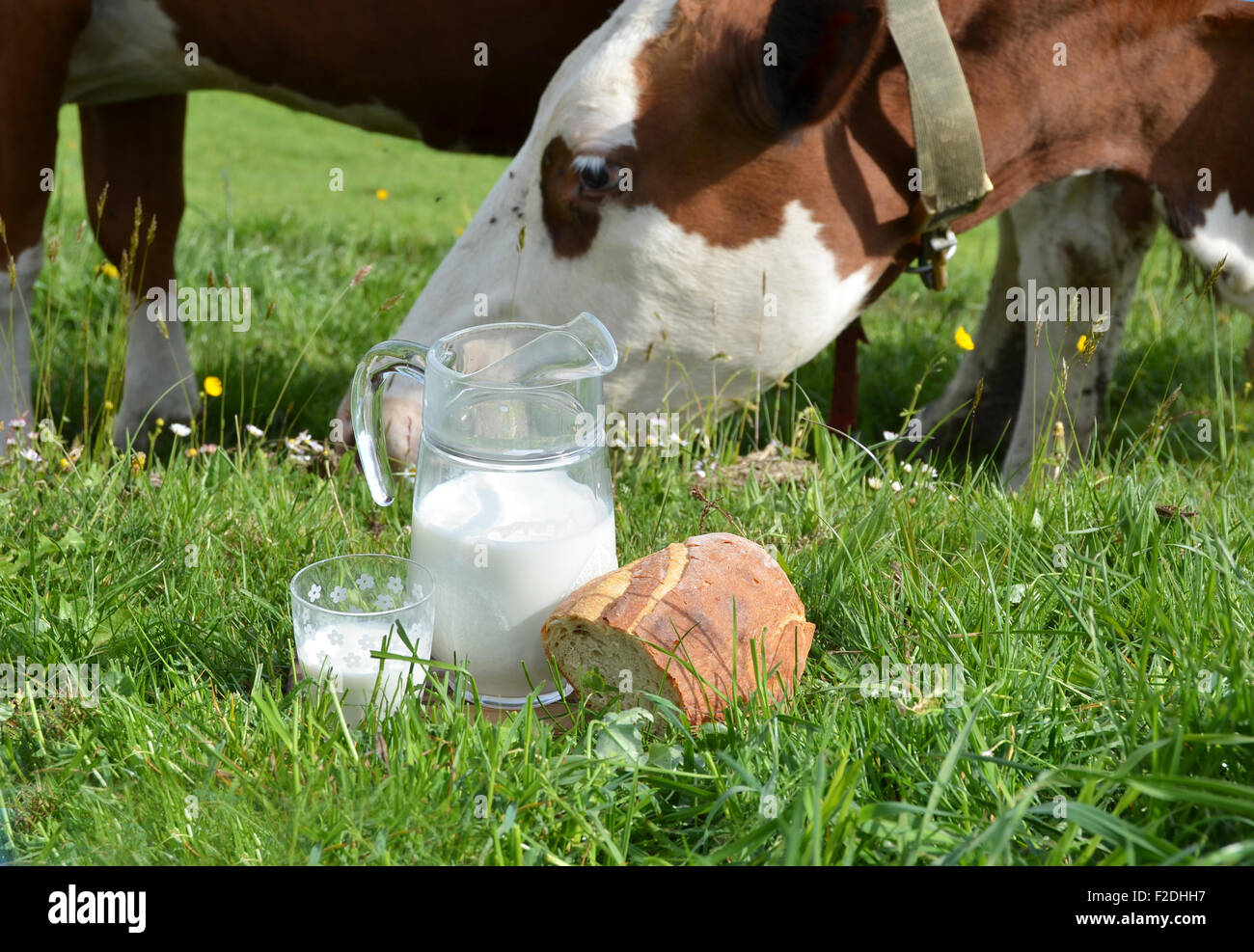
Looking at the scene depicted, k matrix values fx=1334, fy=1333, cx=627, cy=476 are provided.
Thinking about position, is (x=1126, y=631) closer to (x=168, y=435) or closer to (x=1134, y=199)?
(x=1134, y=199)

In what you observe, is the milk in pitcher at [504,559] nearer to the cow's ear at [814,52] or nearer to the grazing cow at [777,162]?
the grazing cow at [777,162]

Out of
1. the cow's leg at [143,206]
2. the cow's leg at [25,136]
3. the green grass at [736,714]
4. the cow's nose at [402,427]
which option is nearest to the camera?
the green grass at [736,714]

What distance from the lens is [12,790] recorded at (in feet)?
6.36

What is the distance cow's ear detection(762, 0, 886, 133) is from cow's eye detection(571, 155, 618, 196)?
367 millimetres

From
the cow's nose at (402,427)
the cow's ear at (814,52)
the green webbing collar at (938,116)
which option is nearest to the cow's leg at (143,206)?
the cow's nose at (402,427)

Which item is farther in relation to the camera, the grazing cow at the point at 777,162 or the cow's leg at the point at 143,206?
the cow's leg at the point at 143,206

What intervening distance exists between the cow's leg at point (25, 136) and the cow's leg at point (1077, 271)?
2615 mm

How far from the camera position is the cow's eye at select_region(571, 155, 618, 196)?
286cm

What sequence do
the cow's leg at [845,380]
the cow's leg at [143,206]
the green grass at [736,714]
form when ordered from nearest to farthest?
the green grass at [736,714], the cow's leg at [845,380], the cow's leg at [143,206]

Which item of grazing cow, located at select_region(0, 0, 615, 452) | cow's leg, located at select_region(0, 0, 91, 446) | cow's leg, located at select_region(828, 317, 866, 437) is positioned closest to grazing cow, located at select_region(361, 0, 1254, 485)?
cow's leg, located at select_region(828, 317, 866, 437)

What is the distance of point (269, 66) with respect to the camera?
12.2 feet

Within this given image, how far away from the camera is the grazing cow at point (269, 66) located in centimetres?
342

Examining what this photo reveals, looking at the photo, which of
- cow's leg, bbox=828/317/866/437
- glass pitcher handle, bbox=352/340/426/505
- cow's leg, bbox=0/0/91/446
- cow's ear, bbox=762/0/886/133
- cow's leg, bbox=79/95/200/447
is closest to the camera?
glass pitcher handle, bbox=352/340/426/505

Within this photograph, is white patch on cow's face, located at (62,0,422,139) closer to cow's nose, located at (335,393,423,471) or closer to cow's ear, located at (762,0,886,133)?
cow's nose, located at (335,393,423,471)
